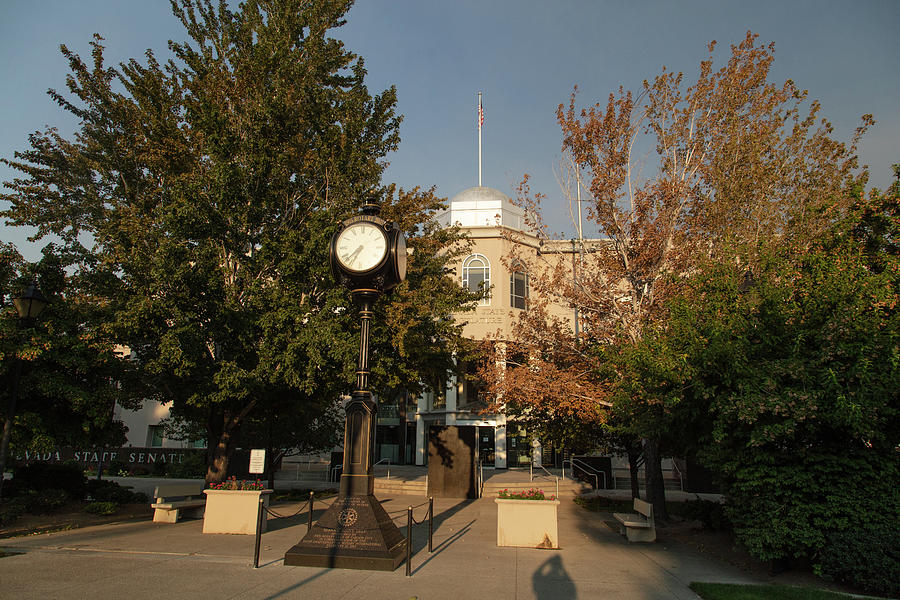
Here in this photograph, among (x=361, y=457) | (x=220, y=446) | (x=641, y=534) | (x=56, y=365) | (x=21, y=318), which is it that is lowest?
(x=641, y=534)

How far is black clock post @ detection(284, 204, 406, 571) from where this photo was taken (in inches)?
303

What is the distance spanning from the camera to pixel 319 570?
298 inches

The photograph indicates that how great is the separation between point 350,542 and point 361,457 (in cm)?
119

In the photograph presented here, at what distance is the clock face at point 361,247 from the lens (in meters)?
8.52

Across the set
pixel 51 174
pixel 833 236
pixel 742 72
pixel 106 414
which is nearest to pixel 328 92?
pixel 51 174

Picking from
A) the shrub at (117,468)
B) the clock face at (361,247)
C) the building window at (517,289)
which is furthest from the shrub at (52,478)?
the building window at (517,289)

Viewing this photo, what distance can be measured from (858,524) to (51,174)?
822 inches

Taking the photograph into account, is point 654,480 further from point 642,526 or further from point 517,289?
point 517,289

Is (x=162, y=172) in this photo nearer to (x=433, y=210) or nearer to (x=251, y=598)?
(x=433, y=210)

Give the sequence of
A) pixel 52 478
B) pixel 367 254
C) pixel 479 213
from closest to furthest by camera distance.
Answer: pixel 367 254
pixel 52 478
pixel 479 213

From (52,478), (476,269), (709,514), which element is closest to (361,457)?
(709,514)

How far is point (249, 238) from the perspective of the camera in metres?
13.9

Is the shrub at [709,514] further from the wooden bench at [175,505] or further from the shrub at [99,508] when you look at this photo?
the shrub at [99,508]

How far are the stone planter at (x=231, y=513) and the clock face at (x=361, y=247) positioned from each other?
5.86 m
